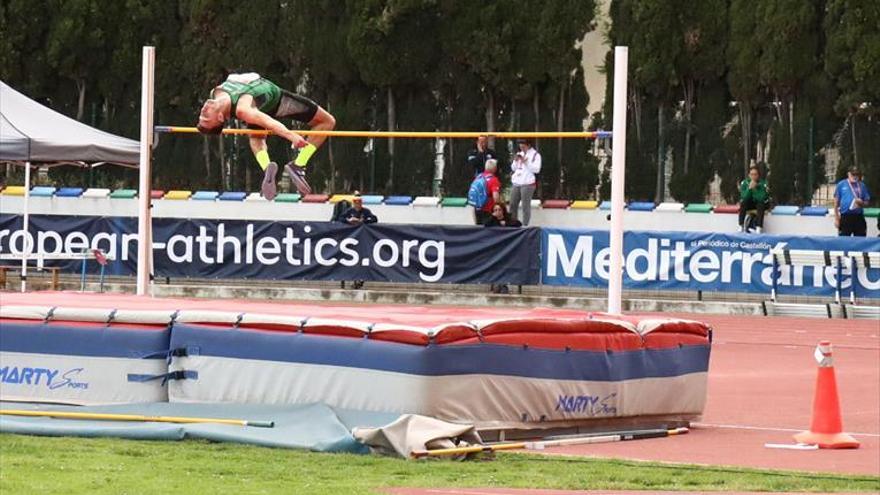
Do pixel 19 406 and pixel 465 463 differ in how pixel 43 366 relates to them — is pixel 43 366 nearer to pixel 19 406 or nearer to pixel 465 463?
pixel 19 406

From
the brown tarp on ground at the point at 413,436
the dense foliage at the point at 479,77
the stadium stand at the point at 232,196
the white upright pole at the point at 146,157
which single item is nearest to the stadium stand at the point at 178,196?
the stadium stand at the point at 232,196

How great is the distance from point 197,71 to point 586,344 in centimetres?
2191

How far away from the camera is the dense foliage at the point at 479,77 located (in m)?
30.9

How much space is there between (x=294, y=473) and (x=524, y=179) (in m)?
17.9

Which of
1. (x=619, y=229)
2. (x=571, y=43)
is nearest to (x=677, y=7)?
(x=571, y=43)

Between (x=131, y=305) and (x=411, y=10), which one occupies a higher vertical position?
(x=411, y=10)

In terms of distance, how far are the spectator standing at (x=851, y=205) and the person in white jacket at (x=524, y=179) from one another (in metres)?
4.46

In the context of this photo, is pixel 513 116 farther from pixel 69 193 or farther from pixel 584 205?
pixel 69 193

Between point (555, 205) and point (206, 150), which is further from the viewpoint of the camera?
point (206, 150)

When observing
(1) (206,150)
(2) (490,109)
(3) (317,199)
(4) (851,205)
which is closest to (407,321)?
(4) (851,205)

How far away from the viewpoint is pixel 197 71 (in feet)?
114

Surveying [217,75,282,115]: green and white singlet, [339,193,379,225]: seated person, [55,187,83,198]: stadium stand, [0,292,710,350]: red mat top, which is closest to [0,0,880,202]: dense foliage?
[55,187,83,198]: stadium stand

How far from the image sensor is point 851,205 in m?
27.5

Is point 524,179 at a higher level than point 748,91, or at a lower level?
lower
